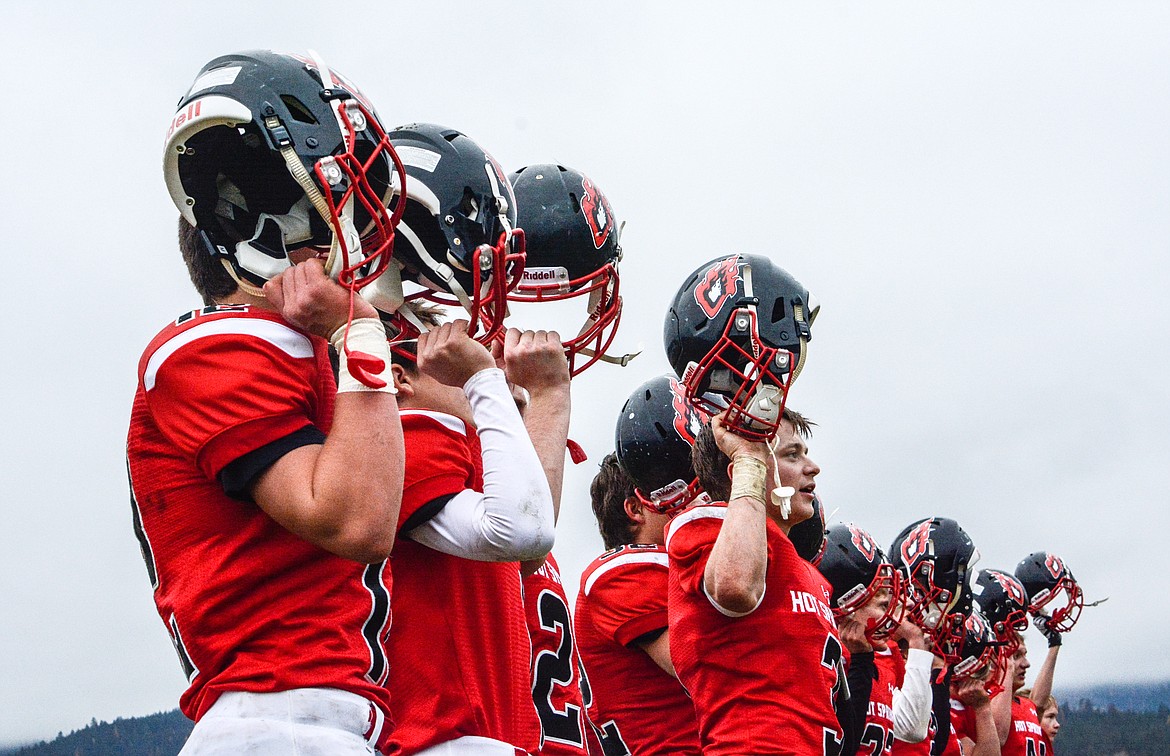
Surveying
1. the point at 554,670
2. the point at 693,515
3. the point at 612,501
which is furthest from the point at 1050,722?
the point at 554,670

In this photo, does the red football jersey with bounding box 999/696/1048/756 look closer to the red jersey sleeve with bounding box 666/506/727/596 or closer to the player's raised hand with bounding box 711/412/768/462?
the red jersey sleeve with bounding box 666/506/727/596

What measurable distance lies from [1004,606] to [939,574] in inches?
97.6

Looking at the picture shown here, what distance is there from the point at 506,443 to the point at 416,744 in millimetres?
753

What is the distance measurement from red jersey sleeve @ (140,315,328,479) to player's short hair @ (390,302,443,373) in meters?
0.82

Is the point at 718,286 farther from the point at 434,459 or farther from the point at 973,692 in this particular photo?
the point at 973,692

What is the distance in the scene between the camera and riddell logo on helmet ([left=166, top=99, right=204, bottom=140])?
299 centimetres

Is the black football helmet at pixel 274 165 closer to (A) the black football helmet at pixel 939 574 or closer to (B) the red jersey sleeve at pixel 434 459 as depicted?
(B) the red jersey sleeve at pixel 434 459

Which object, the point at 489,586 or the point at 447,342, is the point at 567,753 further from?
the point at 447,342

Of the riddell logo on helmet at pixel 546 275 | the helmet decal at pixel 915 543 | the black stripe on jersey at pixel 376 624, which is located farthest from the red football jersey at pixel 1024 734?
the black stripe on jersey at pixel 376 624

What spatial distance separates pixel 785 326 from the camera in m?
4.79

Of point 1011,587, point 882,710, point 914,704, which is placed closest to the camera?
point 882,710

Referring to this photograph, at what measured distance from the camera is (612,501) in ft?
19.7

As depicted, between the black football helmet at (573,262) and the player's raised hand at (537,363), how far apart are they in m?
0.31

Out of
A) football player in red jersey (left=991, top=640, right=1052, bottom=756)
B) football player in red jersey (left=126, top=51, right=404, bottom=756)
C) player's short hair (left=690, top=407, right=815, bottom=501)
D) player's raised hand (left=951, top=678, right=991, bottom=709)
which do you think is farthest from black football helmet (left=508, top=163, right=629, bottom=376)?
football player in red jersey (left=991, top=640, right=1052, bottom=756)
